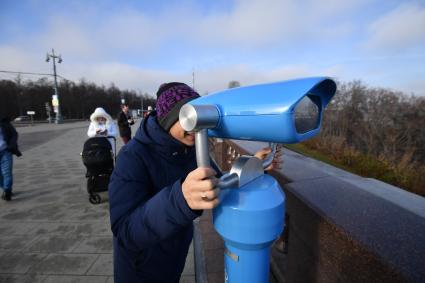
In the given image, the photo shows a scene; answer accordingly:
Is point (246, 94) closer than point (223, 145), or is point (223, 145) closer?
point (246, 94)

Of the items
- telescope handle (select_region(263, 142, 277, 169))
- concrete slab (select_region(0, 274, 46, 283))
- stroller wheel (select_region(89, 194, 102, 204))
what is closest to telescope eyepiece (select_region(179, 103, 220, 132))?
telescope handle (select_region(263, 142, 277, 169))

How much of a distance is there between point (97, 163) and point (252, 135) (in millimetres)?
3911

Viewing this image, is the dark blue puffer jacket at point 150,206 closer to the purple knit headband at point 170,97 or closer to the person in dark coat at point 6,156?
the purple knit headband at point 170,97

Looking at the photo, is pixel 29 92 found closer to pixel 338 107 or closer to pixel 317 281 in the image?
pixel 338 107

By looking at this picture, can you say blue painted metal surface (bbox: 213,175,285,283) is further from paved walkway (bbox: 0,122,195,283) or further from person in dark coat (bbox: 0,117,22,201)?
person in dark coat (bbox: 0,117,22,201)

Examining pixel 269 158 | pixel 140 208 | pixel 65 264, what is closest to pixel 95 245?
pixel 65 264

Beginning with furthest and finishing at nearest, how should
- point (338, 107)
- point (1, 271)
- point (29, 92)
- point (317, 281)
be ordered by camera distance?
1. point (29, 92)
2. point (338, 107)
3. point (1, 271)
4. point (317, 281)

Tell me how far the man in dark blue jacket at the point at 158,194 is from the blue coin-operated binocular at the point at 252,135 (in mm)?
98

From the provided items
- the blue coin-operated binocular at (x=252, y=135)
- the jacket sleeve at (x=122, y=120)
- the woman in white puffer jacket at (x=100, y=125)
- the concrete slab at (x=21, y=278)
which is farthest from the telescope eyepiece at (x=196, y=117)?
the jacket sleeve at (x=122, y=120)

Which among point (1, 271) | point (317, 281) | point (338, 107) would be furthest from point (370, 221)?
point (338, 107)

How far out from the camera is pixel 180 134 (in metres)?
1.14

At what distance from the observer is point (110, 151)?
423cm

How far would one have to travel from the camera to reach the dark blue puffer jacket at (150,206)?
82 cm

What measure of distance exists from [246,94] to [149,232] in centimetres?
57
